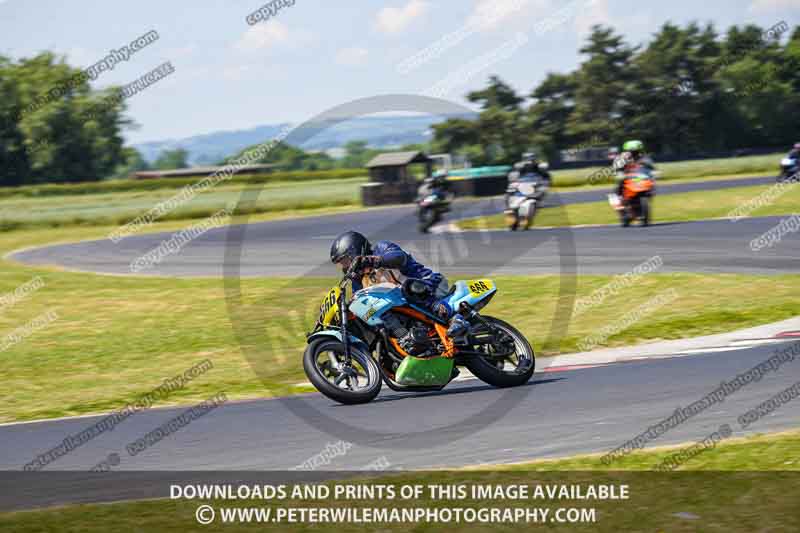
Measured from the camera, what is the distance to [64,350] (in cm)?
1445

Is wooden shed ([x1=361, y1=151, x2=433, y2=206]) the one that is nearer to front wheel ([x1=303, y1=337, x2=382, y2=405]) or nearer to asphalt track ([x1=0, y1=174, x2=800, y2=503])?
asphalt track ([x1=0, y1=174, x2=800, y2=503])

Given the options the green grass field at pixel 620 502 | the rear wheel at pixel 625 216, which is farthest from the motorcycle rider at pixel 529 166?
the green grass field at pixel 620 502

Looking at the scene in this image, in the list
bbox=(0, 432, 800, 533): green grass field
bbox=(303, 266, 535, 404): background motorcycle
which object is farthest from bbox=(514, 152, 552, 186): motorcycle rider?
bbox=(0, 432, 800, 533): green grass field

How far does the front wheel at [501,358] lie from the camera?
9062mm

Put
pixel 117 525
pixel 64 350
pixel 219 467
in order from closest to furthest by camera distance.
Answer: pixel 117 525
pixel 219 467
pixel 64 350

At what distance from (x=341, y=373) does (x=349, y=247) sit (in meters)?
1.10

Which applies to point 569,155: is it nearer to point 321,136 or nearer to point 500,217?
point 500,217

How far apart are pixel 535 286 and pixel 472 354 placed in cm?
782

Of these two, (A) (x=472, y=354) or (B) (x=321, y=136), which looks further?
(B) (x=321, y=136)

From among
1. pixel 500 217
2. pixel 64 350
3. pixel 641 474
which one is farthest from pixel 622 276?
pixel 500 217

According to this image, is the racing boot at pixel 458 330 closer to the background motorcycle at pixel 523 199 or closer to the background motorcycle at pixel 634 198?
the background motorcycle at pixel 634 198

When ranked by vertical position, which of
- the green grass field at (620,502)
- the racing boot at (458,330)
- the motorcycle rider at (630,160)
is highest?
the motorcycle rider at (630,160)

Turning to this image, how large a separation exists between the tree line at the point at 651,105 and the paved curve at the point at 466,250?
117 ft

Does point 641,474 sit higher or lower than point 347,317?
lower
